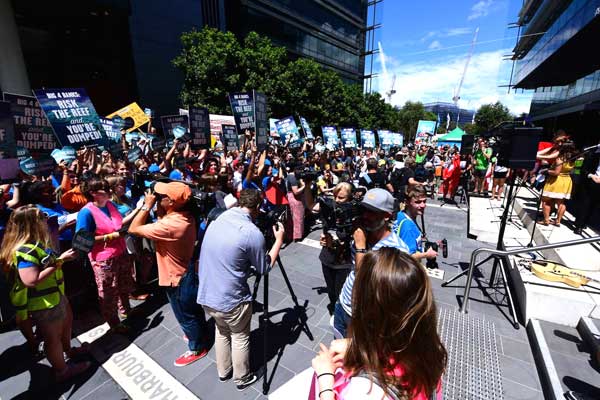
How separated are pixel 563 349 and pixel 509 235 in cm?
415

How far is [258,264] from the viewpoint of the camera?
98.3 inches

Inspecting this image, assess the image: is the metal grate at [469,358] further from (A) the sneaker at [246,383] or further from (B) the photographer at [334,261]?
(A) the sneaker at [246,383]

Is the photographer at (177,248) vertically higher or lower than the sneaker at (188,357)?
higher

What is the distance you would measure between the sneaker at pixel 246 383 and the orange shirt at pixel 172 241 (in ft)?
4.06

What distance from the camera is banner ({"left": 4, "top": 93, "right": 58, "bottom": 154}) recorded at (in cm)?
473

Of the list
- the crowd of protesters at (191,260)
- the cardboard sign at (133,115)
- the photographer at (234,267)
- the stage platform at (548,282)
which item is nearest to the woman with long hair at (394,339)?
the crowd of protesters at (191,260)

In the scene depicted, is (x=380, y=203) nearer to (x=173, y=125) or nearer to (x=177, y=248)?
(x=177, y=248)

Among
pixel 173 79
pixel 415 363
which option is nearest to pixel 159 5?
pixel 173 79

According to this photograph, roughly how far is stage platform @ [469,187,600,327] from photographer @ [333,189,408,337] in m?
2.89

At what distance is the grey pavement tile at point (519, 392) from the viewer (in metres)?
2.70

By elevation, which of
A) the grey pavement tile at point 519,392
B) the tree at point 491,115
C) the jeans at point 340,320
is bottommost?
the grey pavement tile at point 519,392

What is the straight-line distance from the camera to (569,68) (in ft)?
73.7

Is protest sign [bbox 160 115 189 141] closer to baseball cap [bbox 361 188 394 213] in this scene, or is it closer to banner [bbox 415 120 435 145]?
baseball cap [bbox 361 188 394 213]

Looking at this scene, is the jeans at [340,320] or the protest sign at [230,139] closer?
the jeans at [340,320]
